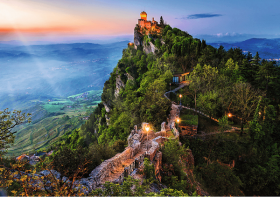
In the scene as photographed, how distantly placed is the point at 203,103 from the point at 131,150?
18.2 meters

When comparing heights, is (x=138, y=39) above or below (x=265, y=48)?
below

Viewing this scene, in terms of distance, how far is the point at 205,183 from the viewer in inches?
757

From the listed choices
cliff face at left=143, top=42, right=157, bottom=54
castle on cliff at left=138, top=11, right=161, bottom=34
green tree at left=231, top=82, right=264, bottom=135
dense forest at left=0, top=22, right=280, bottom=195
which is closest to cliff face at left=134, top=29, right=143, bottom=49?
castle on cliff at left=138, top=11, right=161, bottom=34

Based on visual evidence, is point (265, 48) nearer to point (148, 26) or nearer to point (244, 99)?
point (148, 26)

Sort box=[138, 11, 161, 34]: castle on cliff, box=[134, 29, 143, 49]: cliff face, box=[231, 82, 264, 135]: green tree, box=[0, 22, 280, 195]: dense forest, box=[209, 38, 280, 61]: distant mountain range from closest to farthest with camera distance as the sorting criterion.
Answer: box=[0, 22, 280, 195]: dense forest < box=[231, 82, 264, 135]: green tree < box=[138, 11, 161, 34]: castle on cliff < box=[134, 29, 143, 49]: cliff face < box=[209, 38, 280, 61]: distant mountain range

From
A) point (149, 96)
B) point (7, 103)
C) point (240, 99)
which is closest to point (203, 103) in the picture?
point (240, 99)

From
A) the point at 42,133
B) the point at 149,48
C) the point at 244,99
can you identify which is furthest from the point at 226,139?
the point at 42,133

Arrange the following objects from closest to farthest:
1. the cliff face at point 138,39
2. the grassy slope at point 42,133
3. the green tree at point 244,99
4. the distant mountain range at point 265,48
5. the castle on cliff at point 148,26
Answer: the green tree at point 244,99 → the castle on cliff at point 148,26 → the cliff face at point 138,39 → the grassy slope at point 42,133 → the distant mountain range at point 265,48

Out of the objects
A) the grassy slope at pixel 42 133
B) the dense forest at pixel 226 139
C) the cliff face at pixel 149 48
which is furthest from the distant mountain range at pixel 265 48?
the grassy slope at pixel 42 133

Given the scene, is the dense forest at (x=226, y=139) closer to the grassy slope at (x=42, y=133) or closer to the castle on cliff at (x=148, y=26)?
the castle on cliff at (x=148, y=26)

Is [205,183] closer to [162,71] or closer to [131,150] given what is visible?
[131,150]

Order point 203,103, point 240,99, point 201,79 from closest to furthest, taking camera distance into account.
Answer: point 240,99, point 203,103, point 201,79

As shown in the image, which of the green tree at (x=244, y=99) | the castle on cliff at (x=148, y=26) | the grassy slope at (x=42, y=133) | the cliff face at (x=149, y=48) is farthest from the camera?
the grassy slope at (x=42, y=133)

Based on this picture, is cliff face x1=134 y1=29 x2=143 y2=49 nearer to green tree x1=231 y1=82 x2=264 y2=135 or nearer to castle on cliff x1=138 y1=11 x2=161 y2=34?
castle on cliff x1=138 y1=11 x2=161 y2=34
